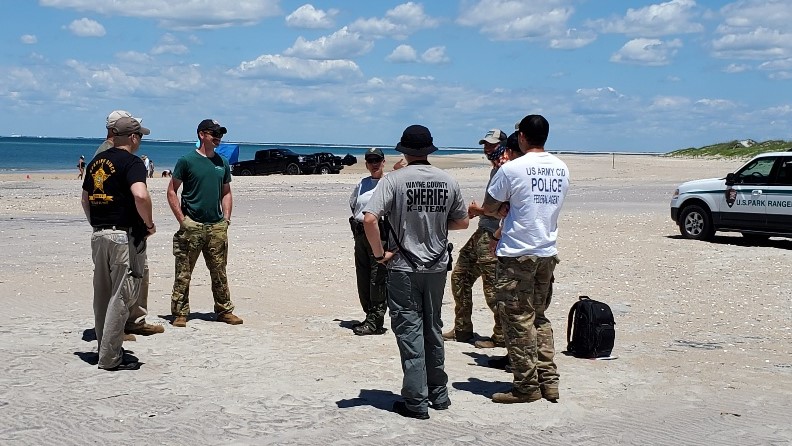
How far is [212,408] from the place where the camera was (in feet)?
22.2

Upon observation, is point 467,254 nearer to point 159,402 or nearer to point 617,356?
point 617,356

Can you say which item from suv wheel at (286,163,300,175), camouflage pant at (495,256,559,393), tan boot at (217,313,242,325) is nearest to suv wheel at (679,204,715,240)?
tan boot at (217,313,242,325)

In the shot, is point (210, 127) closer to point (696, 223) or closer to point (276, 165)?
point (696, 223)

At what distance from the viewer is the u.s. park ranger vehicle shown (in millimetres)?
17219

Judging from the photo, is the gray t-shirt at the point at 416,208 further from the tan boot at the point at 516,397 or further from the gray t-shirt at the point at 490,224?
the gray t-shirt at the point at 490,224

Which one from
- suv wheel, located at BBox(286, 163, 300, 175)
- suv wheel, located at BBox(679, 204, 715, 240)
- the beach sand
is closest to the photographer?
the beach sand

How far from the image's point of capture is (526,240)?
680cm

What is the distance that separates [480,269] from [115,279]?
118 inches

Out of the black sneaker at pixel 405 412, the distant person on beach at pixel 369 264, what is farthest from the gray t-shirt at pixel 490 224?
the black sneaker at pixel 405 412

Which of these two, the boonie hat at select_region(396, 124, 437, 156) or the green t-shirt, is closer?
the boonie hat at select_region(396, 124, 437, 156)

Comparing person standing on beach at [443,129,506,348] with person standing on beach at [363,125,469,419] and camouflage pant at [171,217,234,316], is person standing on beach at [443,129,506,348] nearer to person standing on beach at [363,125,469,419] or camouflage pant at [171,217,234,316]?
person standing on beach at [363,125,469,419]

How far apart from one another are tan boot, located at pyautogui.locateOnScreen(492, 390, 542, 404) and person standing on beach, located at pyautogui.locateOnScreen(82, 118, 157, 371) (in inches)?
113

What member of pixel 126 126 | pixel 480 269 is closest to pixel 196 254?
pixel 126 126

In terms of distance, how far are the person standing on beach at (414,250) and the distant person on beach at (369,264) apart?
243 cm
